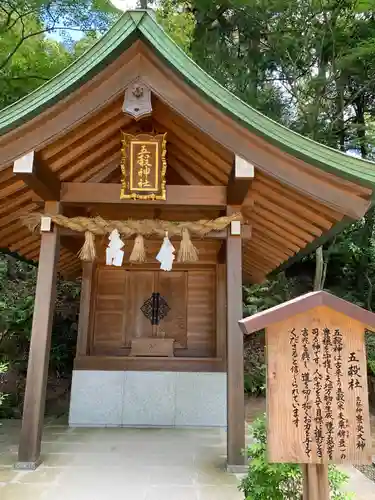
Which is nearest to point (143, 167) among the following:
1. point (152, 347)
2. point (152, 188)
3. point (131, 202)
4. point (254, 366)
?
point (152, 188)

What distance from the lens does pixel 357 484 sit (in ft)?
13.1

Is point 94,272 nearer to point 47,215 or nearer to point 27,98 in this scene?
point 47,215

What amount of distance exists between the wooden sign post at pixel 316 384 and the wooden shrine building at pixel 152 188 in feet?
5.94

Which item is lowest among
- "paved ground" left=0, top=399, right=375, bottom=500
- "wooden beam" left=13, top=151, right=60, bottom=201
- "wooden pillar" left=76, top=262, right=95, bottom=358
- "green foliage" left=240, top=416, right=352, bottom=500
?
"paved ground" left=0, top=399, right=375, bottom=500

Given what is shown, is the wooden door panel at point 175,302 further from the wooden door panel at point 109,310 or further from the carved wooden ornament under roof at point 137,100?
the carved wooden ornament under roof at point 137,100

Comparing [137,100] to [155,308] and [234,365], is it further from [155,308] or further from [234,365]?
[155,308]

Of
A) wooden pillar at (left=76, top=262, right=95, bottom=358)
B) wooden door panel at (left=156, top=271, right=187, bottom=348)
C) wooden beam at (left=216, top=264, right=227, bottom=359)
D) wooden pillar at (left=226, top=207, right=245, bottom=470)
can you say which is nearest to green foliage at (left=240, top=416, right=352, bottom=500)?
wooden pillar at (left=226, top=207, right=245, bottom=470)

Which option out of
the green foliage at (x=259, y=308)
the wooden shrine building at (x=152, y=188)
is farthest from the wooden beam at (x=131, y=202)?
the green foliage at (x=259, y=308)

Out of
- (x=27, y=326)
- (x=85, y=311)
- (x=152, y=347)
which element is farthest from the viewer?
(x=27, y=326)

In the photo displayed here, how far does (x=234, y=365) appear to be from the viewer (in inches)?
158

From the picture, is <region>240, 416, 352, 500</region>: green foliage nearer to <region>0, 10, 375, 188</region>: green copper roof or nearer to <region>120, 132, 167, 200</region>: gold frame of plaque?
<region>0, 10, 375, 188</region>: green copper roof

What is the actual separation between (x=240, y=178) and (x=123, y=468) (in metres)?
3.07

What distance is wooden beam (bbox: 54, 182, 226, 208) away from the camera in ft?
14.7

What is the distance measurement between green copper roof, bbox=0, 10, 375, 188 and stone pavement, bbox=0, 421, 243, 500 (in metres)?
3.05
